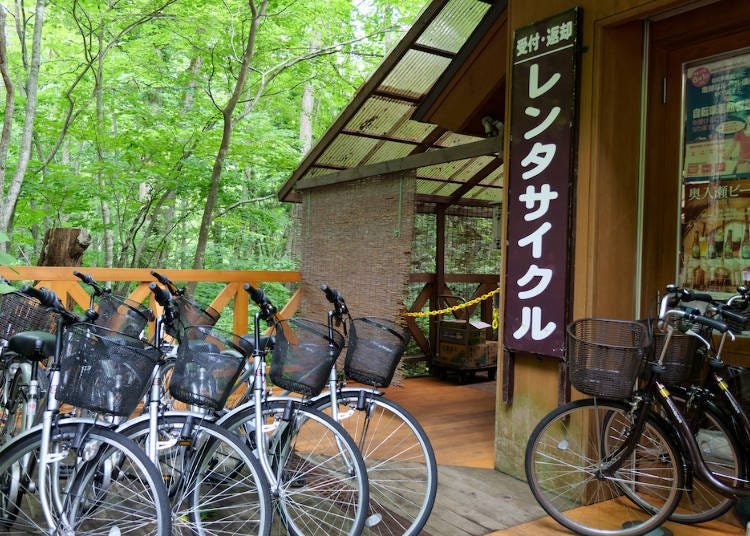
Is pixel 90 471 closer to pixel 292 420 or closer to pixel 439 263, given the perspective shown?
pixel 292 420

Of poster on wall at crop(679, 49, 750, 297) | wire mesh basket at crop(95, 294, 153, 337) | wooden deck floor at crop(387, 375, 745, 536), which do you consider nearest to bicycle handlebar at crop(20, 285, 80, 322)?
wire mesh basket at crop(95, 294, 153, 337)

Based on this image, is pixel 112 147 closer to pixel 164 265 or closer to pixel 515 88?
pixel 164 265

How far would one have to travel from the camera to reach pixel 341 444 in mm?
2672

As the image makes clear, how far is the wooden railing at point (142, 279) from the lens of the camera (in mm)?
4855

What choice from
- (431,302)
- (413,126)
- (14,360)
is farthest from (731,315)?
(431,302)

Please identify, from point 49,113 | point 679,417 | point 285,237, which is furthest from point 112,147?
point 679,417

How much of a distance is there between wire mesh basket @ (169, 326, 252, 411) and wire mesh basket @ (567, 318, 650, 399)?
154 centimetres

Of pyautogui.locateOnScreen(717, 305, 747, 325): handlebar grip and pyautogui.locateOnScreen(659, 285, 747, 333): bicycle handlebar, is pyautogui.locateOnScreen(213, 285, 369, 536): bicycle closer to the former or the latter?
pyautogui.locateOnScreen(659, 285, 747, 333): bicycle handlebar

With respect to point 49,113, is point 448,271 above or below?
below

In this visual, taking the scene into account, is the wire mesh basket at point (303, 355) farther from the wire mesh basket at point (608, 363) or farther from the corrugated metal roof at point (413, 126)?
the corrugated metal roof at point (413, 126)

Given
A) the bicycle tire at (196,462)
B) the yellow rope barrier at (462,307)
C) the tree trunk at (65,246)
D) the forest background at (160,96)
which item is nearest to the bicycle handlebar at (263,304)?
the bicycle tire at (196,462)

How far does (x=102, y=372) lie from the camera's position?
226 centimetres

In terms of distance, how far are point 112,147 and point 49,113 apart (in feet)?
5.89

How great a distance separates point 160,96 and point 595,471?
33.0 feet
